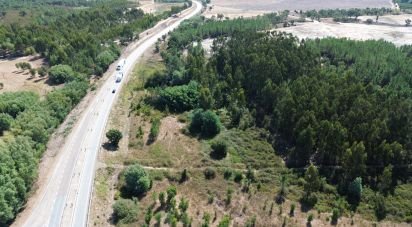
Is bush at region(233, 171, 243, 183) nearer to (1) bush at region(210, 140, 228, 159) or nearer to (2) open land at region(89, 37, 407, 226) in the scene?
(2) open land at region(89, 37, 407, 226)

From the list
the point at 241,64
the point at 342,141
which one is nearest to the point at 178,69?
the point at 241,64

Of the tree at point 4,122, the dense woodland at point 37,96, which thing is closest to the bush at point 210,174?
the dense woodland at point 37,96

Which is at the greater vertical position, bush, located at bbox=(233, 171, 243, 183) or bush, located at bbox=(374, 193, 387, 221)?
bush, located at bbox=(233, 171, 243, 183)

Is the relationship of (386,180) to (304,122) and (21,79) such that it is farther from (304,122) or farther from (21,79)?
(21,79)

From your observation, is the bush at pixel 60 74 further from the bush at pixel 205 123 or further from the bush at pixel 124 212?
the bush at pixel 124 212

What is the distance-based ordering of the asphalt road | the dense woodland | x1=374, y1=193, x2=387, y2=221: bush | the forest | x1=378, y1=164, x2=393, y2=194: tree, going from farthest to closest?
the forest < x1=378, y1=164, x2=393, y2=194: tree < x1=374, y1=193, x2=387, y2=221: bush < the dense woodland < the asphalt road

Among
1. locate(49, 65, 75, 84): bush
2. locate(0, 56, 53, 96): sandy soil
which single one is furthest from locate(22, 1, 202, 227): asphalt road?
locate(0, 56, 53, 96): sandy soil
